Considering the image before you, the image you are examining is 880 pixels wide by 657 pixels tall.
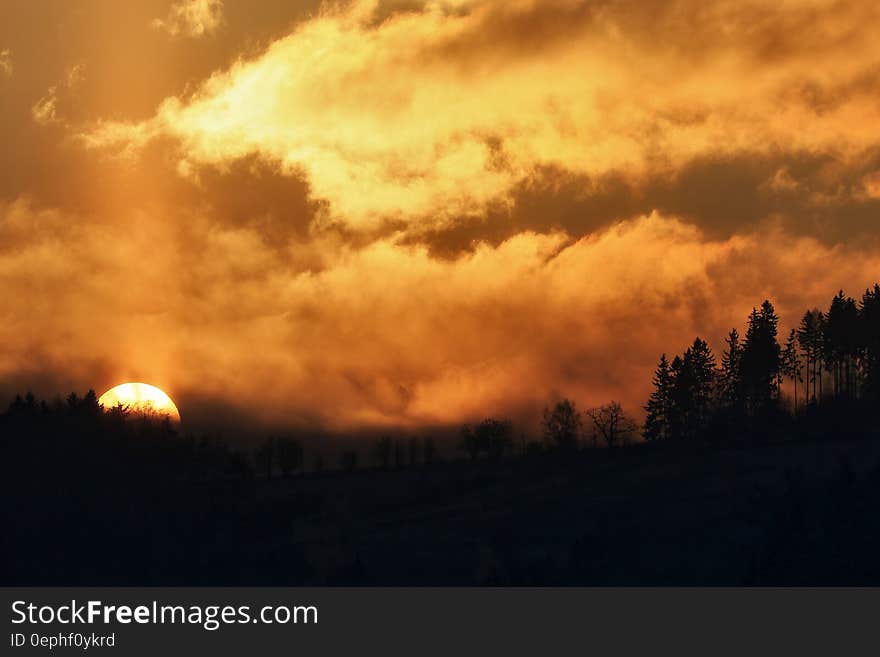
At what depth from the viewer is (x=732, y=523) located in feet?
421

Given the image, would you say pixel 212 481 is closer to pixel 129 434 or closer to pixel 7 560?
pixel 129 434

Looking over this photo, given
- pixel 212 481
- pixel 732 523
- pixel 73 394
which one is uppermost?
pixel 73 394

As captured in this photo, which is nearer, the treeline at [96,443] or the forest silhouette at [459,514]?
the forest silhouette at [459,514]

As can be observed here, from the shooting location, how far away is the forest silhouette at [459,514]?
119438mm

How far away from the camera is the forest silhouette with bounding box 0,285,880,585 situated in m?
119

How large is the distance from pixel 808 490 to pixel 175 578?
6636 centimetres

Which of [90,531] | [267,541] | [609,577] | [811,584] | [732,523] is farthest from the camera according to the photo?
[267,541]

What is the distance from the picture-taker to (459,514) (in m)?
164

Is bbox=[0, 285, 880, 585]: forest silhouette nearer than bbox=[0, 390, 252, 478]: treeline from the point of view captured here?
Yes
